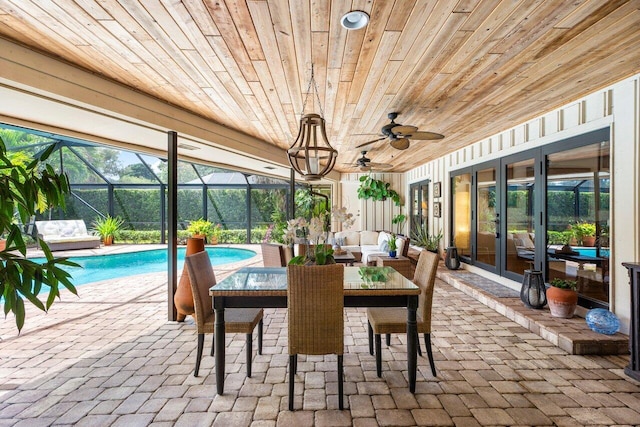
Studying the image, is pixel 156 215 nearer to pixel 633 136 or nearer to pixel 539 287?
pixel 539 287

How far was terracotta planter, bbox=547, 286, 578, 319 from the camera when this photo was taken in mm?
3605

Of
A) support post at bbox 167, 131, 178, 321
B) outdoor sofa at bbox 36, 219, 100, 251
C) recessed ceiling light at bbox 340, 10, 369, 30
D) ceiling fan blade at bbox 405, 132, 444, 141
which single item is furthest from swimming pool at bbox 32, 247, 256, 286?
recessed ceiling light at bbox 340, 10, 369, 30

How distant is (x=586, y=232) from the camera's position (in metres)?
3.75

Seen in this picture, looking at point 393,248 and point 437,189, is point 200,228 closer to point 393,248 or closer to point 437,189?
point 393,248

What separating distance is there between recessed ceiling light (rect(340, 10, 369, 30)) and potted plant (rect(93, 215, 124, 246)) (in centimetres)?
1192

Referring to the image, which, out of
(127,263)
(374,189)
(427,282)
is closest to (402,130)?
(427,282)

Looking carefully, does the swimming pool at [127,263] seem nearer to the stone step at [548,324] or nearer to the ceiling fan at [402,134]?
the ceiling fan at [402,134]

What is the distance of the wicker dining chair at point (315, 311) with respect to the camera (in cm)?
227

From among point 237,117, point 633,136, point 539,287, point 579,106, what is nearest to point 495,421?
point 539,287

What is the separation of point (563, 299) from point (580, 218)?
99 cm

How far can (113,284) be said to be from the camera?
6.12m

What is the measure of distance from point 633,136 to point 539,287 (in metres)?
1.92

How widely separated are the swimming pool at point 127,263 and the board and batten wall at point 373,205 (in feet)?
11.6

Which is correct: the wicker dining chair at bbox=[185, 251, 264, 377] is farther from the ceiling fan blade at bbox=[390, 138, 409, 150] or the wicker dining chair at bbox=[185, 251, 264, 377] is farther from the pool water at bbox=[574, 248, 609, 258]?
the pool water at bbox=[574, 248, 609, 258]
